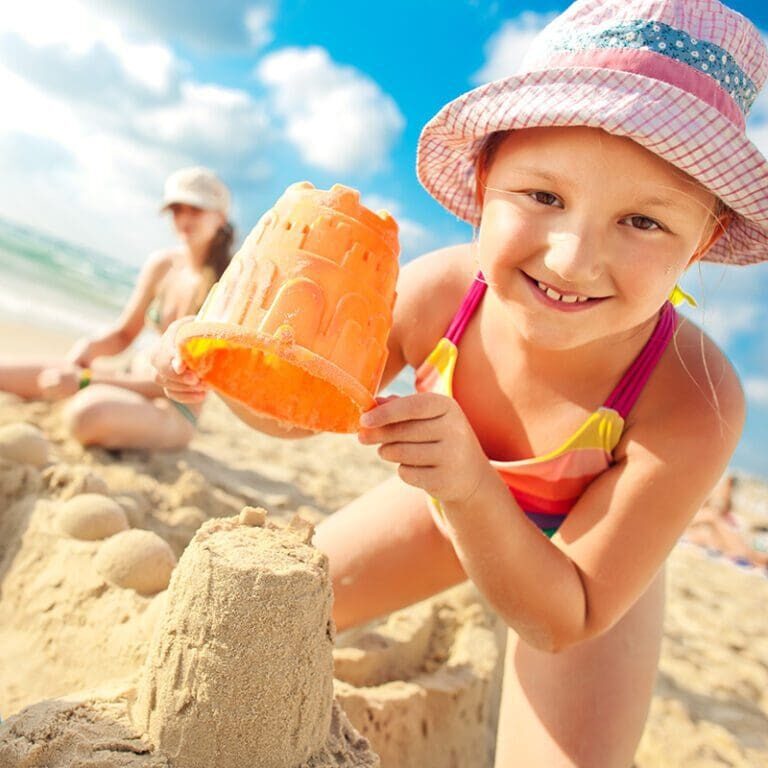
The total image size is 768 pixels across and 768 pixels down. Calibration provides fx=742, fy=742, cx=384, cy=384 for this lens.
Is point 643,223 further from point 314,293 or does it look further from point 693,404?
point 314,293

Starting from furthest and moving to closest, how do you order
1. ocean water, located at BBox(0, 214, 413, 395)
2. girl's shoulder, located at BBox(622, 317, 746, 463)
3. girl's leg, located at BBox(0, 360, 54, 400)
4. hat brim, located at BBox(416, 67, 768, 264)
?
ocean water, located at BBox(0, 214, 413, 395), girl's leg, located at BBox(0, 360, 54, 400), girl's shoulder, located at BBox(622, 317, 746, 463), hat brim, located at BBox(416, 67, 768, 264)

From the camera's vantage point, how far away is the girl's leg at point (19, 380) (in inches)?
158

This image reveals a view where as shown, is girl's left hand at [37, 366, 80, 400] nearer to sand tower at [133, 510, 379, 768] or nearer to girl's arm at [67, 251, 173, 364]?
girl's arm at [67, 251, 173, 364]

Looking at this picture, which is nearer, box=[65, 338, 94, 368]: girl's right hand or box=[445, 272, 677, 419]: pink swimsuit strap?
box=[445, 272, 677, 419]: pink swimsuit strap

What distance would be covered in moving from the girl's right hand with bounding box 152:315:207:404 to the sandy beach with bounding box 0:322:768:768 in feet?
1.80

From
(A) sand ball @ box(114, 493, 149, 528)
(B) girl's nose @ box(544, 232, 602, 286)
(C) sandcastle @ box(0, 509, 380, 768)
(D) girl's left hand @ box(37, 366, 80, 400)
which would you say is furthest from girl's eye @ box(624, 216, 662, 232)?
(D) girl's left hand @ box(37, 366, 80, 400)

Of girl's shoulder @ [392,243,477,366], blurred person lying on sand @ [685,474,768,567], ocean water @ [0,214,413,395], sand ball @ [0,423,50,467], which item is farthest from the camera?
ocean water @ [0,214,413,395]

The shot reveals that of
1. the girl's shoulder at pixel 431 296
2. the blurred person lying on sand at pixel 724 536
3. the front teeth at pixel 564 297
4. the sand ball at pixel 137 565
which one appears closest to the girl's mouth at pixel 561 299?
the front teeth at pixel 564 297

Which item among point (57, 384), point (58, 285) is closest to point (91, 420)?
point (57, 384)

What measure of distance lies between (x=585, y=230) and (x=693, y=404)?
26.1 inches

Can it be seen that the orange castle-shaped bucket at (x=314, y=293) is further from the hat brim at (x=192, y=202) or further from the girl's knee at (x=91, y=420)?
the hat brim at (x=192, y=202)

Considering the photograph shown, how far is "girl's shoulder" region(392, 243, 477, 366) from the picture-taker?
7.27 ft

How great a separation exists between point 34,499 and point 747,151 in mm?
2330

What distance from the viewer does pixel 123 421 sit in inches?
144
